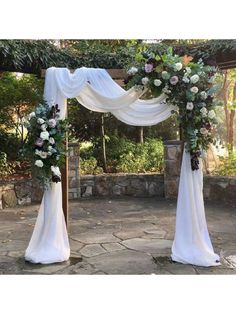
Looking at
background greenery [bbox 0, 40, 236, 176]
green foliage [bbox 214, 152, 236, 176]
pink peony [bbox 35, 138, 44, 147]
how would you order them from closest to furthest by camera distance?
pink peony [bbox 35, 138, 44, 147]
background greenery [bbox 0, 40, 236, 176]
green foliage [bbox 214, 152, 236, 176]

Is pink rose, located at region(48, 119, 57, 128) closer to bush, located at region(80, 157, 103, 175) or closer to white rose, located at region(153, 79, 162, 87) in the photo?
white rose, located at region(153, 79, 162, 87)

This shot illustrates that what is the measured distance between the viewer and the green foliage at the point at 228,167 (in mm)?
8163

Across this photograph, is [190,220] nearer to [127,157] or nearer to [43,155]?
[43,155]

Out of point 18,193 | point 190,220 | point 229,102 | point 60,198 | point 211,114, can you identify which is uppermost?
point 229,102

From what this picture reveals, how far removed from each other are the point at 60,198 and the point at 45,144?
65 cm

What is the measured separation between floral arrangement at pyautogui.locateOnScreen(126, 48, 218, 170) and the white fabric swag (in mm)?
167

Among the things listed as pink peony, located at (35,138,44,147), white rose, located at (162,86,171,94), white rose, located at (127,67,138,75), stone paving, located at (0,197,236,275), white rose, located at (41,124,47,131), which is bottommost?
stone paving, located at (0,197,236,275)

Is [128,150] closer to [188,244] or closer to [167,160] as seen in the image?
[167,160]

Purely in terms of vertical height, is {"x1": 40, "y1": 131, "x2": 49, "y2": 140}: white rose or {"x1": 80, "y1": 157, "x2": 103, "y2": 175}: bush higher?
{"x1": 40, "y1": 131, "x2": 49, "y2": 140}: white rose

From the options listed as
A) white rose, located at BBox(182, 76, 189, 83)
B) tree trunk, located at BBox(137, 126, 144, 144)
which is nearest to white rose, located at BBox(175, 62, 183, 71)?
white rose, located at BBox(182, 76, 189, 83)

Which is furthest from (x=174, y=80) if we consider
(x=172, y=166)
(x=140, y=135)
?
(x=140, y=135)

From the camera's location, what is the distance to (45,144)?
4.50m

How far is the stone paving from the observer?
433 centimetres
